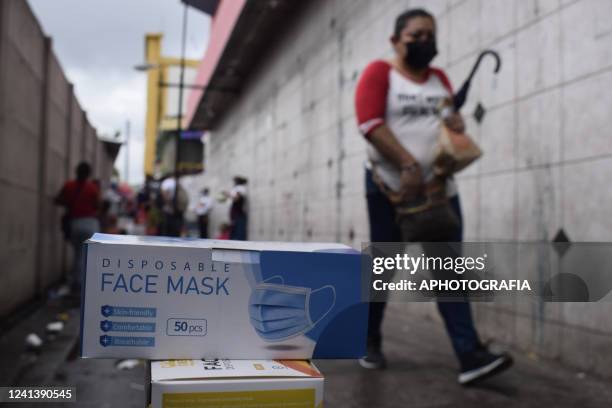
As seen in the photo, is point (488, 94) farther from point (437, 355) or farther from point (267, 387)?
point (267, 387)

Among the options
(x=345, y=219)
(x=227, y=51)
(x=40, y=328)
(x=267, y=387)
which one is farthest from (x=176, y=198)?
(x=267, y=387)

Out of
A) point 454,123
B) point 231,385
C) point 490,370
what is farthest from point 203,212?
point 231,385

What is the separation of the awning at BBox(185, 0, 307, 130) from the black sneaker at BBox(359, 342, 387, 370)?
8.43m

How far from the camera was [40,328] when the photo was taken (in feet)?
15.4

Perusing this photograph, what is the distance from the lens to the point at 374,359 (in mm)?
3445

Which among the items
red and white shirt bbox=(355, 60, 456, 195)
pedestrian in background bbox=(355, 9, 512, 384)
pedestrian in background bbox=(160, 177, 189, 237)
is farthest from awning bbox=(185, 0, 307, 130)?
red and white shirt bbox=(355, 60, 456, 195)

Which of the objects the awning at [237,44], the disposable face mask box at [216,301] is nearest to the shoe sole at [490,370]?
the disposable face mask box at [216,301]

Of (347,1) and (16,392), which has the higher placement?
(347,1)

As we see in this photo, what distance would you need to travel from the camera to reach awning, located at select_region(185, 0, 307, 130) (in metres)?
11.6

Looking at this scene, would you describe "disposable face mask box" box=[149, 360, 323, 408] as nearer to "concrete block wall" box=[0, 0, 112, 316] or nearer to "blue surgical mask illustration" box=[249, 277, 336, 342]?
"blue surgical mask illustration" box=[249, 277, 336, 342]

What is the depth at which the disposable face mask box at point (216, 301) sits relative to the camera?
1317mm

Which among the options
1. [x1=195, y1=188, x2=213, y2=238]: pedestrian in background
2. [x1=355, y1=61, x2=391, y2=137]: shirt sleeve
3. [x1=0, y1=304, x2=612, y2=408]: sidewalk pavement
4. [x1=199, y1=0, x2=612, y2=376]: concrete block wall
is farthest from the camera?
[x1=195, y1=188, x2=213, y2=238]: pedestrian in background

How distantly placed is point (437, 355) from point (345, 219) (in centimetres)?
389

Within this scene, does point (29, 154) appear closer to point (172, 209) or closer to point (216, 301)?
point (172, 209)
